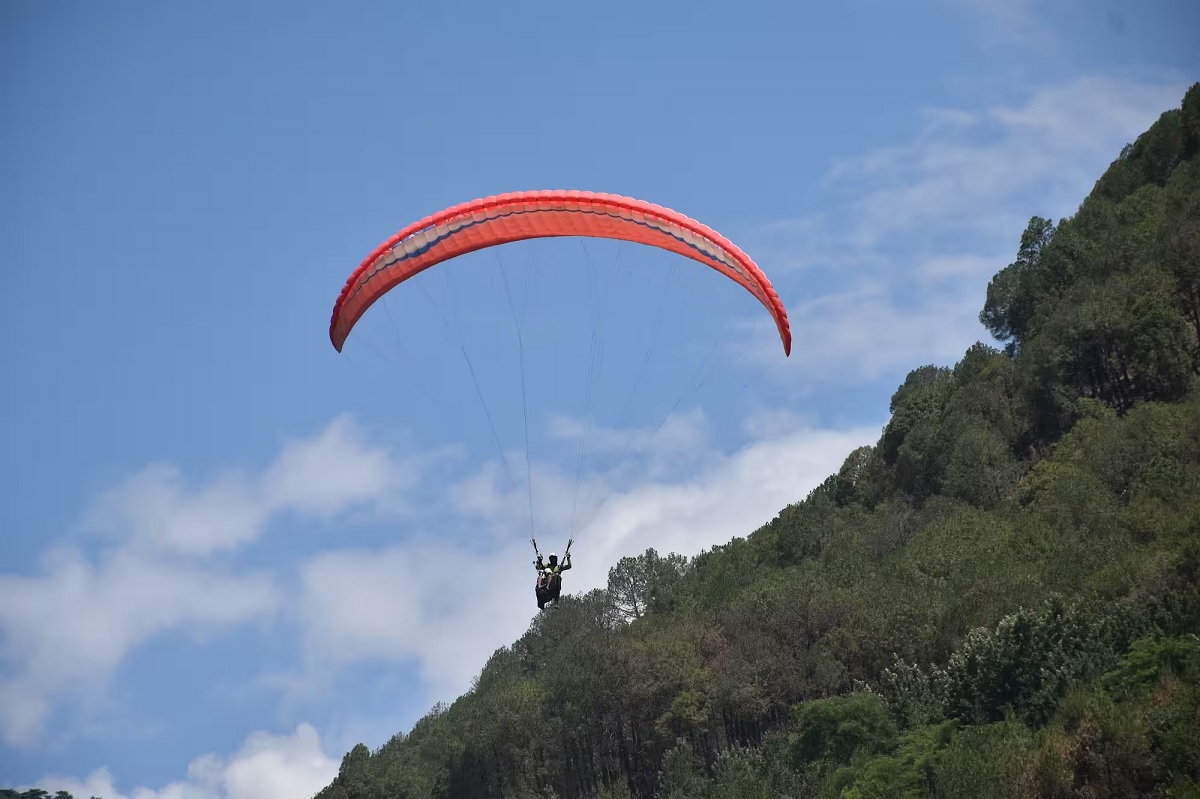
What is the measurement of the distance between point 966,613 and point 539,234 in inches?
1030

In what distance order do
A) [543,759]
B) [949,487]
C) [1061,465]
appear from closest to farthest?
[1061,465] → [543,759] → [949,487]

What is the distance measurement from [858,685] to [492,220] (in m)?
28.5

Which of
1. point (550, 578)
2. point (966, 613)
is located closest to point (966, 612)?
point (966, 613)

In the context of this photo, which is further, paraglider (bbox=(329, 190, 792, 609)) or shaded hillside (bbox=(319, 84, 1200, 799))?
shaded hillside (bbox=(319, 84, 1200, 799))

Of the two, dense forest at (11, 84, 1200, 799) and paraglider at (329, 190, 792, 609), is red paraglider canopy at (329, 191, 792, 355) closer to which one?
paraglider at (329, 190, 792, 609)

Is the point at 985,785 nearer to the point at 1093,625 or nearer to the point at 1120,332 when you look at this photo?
the point at 1093,625

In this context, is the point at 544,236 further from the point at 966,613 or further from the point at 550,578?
the point at 966,613

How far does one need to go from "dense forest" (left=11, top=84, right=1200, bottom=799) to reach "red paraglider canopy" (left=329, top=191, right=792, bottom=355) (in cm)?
1428

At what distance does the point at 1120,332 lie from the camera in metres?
72.8

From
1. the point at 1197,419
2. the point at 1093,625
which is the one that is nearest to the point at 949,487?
the point at 1197,419

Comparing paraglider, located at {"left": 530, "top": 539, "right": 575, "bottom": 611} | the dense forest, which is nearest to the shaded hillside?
the dense forest

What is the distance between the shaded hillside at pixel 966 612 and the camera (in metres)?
40.3

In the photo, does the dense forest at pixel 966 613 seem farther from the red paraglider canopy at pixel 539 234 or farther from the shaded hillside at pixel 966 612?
the red paraglider canopy at pixel 539 234

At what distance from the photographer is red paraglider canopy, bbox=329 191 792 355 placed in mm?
33938
